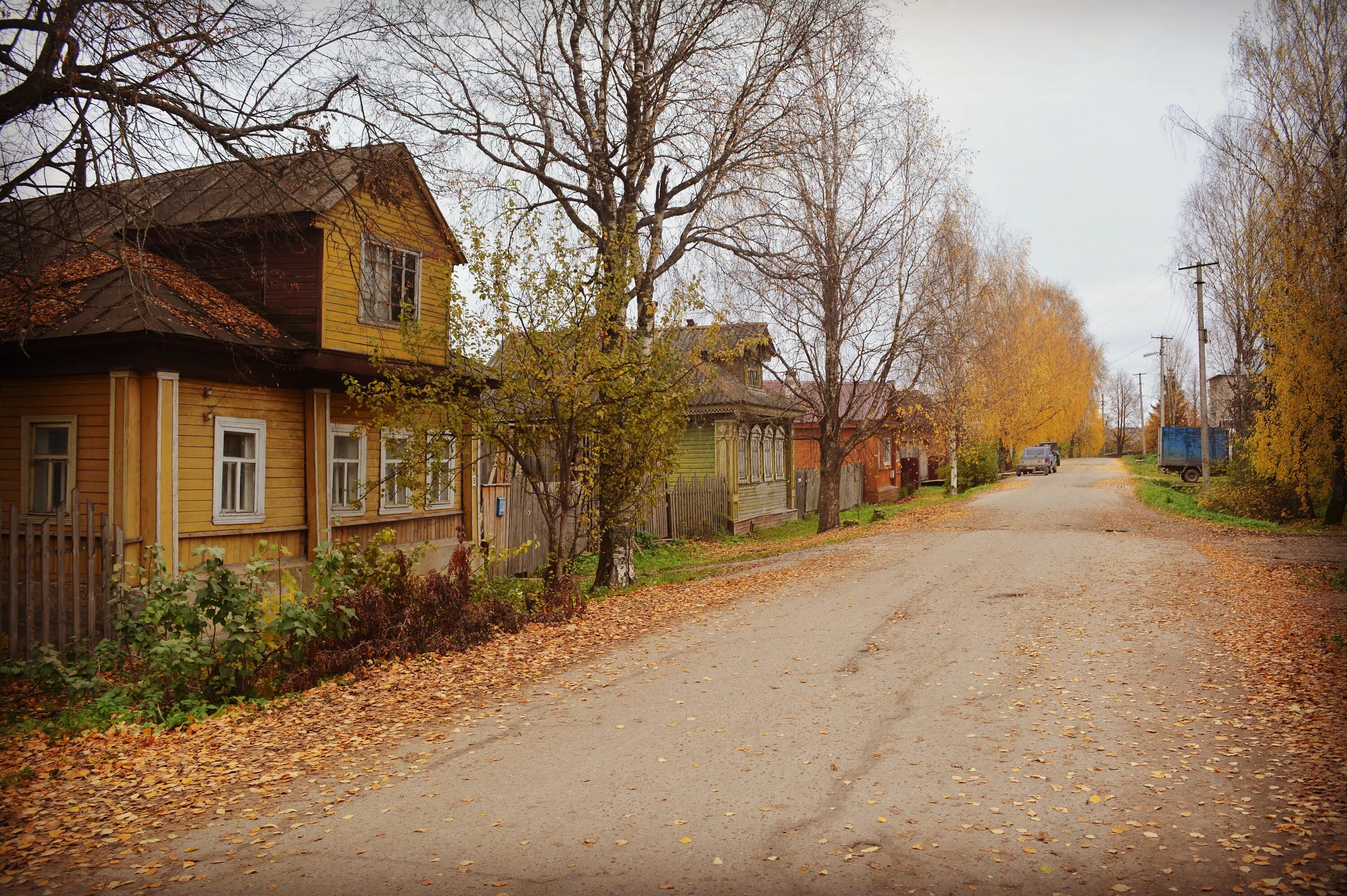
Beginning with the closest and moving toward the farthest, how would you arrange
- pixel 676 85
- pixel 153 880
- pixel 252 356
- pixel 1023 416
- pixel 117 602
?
pixel 153 880
pixel 117 602
pixel 252 356
pixel 676 85
pixel 1023 416

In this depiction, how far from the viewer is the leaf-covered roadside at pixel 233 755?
5242mm

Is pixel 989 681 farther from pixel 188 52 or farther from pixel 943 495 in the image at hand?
pixel 943 495

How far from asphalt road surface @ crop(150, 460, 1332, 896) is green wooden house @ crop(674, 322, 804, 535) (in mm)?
15170

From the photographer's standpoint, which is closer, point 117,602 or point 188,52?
point 188,52

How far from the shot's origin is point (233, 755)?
21.5 ft

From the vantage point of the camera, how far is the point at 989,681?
7.93 m

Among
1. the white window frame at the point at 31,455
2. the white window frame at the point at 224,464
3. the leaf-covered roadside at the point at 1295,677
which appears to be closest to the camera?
the leaf-covered roadside at the point at 1295,677

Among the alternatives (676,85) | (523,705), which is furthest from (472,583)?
(676,85)

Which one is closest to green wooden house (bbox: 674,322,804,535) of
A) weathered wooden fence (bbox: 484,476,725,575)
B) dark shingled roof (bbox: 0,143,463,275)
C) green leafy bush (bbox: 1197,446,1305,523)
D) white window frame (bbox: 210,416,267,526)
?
weathered wooden fence (bbox: 484,476,725,575)

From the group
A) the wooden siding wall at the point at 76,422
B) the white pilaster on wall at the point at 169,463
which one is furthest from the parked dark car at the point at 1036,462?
the wooden siding wall at the point at 76,422

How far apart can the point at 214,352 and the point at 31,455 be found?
285 cm

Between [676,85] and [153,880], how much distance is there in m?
13.5

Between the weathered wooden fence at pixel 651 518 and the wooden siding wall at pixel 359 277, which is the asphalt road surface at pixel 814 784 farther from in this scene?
the wooden siding wall at pixel 359 277

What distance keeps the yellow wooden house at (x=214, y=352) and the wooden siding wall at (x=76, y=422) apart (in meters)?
0.03
